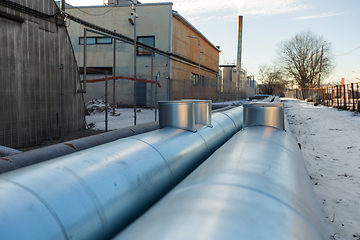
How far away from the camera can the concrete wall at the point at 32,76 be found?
7184mm

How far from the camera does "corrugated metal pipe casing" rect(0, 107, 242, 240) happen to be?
1618mm

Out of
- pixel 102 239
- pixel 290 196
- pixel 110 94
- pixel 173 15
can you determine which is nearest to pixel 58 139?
pixel 102 239

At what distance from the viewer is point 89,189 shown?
78.7 inches

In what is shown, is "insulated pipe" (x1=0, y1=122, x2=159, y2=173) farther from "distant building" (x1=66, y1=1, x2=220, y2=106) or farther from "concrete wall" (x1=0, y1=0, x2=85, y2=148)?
"distant building" (x1=66, y1=1, x2=220, y2=106)

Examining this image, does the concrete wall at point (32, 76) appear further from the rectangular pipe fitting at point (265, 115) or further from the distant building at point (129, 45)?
the distant building at point (129, 45)

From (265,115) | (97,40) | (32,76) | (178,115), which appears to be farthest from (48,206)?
(97,40)

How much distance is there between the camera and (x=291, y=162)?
262cm

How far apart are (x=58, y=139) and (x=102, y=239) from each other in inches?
299

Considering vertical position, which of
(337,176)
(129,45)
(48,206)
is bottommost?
(337,176)

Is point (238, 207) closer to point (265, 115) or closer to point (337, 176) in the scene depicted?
point (265, 115)

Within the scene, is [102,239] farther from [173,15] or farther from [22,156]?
[173,15]

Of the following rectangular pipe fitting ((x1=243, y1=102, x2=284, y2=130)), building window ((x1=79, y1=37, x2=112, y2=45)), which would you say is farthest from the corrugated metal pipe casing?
building window ((x1=79, y1=37, x2=112, y2=45))

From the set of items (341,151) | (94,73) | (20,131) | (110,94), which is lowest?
(341,151)

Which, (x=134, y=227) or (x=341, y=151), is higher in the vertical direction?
(x=134, y=227)
